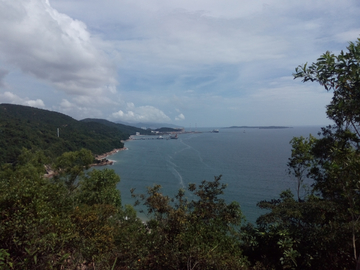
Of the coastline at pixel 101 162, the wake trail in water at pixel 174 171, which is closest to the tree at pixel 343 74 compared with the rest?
the wake trail in water at pixel 174 171

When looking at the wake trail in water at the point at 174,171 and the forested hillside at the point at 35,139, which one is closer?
the wake trail in water at the point at 174,171

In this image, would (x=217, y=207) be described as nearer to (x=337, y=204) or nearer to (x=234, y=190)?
(x=337, y=204)

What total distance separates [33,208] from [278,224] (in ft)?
12.7

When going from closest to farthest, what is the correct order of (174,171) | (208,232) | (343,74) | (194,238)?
(343,74)
(194,238)
(208,232)
(174,171)

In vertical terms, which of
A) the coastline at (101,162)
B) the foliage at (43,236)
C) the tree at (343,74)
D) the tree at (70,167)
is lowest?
the coastline at (101,162)

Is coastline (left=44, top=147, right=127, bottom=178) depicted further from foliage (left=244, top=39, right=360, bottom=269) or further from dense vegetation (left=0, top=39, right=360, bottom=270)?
foliage (left=244, top=39, right=360, bottom=269)

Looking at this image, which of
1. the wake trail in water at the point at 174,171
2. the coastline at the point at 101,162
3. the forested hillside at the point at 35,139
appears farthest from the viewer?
the forested hillside at the point at 35,139

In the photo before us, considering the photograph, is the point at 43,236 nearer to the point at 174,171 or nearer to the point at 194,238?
the point at 194,238

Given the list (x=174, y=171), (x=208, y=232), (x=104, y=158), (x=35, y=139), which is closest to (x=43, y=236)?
(x=208, y=232)

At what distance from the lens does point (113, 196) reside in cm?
880

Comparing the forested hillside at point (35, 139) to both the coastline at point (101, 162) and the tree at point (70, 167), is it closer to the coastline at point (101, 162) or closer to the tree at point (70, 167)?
the coastline at point (101, 162)

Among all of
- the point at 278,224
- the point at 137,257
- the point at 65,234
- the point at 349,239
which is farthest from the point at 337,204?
the point at 65,234

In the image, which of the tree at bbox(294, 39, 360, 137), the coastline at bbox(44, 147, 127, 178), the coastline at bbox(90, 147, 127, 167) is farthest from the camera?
the coastline at bbox(90, 147, 127, 167)

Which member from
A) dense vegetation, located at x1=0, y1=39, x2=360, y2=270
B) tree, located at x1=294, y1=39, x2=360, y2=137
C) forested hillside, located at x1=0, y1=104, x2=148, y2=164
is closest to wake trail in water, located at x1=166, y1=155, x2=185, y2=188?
forested hillside, located at x1=0, y1=104, x2=148, y2=164
